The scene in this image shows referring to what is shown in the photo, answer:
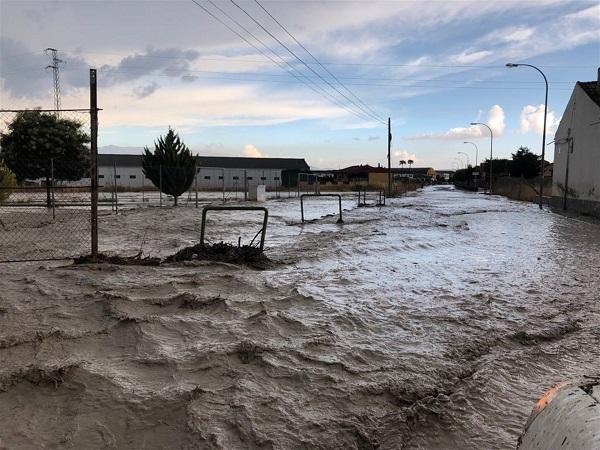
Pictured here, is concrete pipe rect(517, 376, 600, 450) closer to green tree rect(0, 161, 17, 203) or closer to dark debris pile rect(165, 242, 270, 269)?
dark debris pile rect(165, 242, 270, 269)

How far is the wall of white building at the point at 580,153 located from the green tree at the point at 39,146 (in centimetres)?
2958

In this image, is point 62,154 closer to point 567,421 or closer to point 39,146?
point 39,146

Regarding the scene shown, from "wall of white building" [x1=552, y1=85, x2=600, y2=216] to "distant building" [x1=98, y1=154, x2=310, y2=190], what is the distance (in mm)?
46250

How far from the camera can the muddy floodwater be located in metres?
3.41

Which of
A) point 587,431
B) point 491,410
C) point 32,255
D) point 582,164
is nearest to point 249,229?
point 32,255

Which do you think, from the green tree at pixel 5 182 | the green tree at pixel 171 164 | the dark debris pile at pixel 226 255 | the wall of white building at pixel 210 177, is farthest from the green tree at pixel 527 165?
the dark debris pile at pixel 226 255

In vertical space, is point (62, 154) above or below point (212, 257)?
above

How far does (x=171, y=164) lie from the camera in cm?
3269

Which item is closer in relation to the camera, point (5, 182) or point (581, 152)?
point (5, 182)

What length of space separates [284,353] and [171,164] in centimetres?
A: 2948

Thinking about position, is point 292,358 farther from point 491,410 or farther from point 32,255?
point 32,255

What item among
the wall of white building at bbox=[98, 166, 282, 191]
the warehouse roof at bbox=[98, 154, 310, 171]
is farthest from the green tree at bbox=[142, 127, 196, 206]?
the warehouse roof at bbox=[98, 154, 310, 171]

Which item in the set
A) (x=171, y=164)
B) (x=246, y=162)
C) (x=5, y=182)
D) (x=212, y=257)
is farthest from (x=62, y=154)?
(x=246, y=162)

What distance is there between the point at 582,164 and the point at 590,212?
17.4 ft
